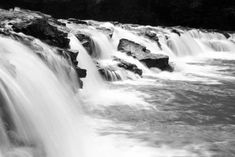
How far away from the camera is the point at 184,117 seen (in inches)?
362

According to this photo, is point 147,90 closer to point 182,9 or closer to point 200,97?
point 200,97

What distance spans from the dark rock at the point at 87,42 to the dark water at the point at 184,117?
2.48 metres

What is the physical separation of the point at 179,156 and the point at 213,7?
113ft

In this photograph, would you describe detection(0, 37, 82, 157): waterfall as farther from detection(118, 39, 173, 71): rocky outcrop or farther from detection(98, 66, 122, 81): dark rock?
detection(118, 39, 173, 71): rocky outcrop

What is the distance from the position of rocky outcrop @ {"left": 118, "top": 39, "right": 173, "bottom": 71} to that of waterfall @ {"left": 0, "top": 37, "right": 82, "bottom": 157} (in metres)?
6.66

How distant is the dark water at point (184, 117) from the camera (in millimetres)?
7459

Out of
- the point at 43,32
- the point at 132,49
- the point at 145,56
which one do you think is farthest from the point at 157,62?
the point at 43,32

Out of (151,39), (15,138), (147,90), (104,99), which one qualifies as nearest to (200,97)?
(147,90)

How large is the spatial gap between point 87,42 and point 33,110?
783 cm

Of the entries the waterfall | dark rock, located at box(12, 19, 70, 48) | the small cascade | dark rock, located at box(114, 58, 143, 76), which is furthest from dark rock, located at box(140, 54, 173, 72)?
the waterfall

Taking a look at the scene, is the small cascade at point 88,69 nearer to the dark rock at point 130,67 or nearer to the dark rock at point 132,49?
the dark rock at point 130,67

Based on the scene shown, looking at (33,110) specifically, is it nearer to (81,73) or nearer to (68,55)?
(68,55)

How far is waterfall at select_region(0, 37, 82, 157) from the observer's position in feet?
19.0

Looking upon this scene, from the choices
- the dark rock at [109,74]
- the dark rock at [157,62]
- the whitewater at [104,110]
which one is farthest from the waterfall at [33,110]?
the dark rock at [157,62]
